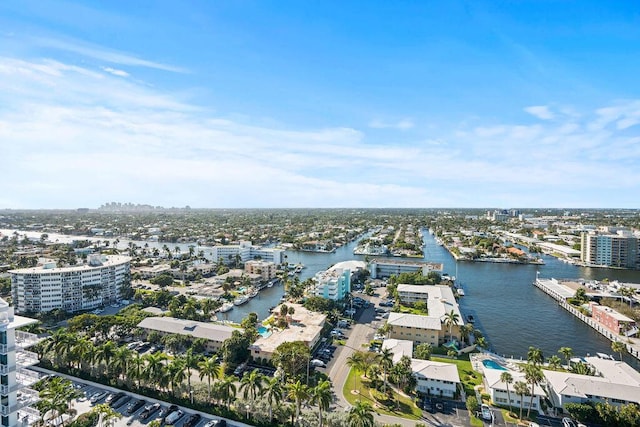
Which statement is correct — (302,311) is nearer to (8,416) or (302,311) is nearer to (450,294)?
(450,294)

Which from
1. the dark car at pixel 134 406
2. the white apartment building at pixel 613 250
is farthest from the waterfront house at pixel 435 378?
the white apartment building at pixel 613 250

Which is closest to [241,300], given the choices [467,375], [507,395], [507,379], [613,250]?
[467,375]

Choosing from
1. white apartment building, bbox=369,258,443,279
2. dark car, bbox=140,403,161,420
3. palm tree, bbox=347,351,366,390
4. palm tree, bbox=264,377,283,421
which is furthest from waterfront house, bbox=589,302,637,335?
dark car, bbox=140,403,161,420

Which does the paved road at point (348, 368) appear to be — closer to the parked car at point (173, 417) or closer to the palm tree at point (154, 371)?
the parked car at point (173, 417)

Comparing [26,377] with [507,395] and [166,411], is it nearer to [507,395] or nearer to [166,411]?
[166,411]

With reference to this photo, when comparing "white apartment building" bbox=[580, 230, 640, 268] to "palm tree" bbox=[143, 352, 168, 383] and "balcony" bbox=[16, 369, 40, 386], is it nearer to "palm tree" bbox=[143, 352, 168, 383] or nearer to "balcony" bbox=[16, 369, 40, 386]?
"palm tree" bbox=[143, 352, 168, 383]
